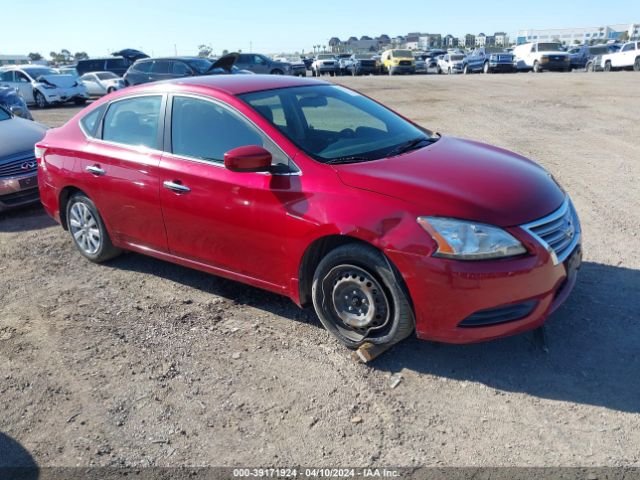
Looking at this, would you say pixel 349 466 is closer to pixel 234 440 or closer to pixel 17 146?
pixel 234 440

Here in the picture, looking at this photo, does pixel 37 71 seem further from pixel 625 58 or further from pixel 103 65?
pixel 625 58

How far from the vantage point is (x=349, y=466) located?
2.93 m

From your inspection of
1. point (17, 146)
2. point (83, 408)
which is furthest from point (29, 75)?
point (83, 408)

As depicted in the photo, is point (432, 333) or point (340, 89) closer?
point (432, 333)

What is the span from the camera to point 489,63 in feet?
125

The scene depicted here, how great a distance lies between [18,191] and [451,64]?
39536 mm

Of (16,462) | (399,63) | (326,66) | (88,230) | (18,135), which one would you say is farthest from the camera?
(326,66)

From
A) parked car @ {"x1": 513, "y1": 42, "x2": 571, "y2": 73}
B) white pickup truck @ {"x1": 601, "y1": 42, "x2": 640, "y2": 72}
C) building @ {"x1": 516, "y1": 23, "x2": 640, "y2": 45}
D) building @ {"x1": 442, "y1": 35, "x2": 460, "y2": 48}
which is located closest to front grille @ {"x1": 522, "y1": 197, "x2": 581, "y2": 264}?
white pickup truck @ {"x1": 601, "y1": 42, "x2": 640, "y2": 72}

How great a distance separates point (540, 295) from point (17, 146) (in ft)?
22.6

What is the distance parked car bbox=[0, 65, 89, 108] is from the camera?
22.4 meters

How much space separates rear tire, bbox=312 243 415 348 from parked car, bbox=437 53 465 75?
40.3 meters

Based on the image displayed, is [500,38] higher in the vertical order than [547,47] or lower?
lower

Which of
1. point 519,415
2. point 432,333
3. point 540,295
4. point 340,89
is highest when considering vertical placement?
point 340,89

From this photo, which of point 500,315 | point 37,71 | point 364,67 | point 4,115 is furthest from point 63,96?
point 364,67
